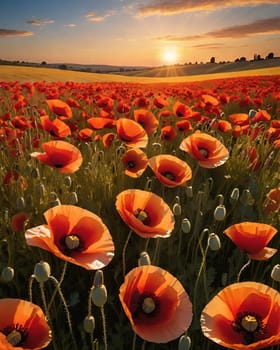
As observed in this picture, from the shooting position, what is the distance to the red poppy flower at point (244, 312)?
112 cm

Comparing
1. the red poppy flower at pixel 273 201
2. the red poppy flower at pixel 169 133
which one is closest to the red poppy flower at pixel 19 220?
the red poppy flower at pixel 273 201

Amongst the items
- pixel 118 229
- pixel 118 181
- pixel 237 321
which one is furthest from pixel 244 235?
pixel 118 181

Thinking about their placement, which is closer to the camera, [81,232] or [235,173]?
[81,232]

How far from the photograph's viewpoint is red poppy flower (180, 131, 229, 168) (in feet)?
7.27

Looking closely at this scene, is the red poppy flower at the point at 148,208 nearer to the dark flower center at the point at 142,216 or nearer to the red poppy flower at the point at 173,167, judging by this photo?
the dark flower center at the point at 142,216

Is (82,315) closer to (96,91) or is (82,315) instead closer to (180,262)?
(180,262)

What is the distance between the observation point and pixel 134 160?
239 cm

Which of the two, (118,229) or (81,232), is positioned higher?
(81,232)

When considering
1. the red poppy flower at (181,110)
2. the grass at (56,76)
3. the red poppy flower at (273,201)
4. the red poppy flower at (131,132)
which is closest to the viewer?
the red poppy flower at (273,201)

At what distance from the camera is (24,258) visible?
2061mm

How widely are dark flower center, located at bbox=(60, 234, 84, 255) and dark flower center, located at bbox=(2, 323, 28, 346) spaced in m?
0.29

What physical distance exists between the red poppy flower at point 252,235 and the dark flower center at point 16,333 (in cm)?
70

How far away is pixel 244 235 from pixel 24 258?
105 centimetres

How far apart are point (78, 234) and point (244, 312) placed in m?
0.55
